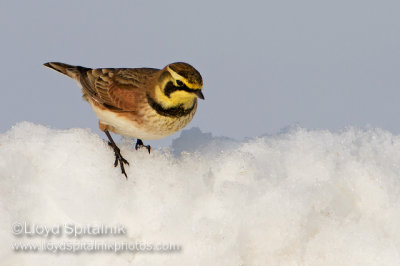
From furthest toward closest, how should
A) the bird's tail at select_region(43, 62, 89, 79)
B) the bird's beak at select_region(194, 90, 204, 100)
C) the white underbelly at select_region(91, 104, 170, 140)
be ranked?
the bird's tail at select_region(43, 62, 89, 79) < the white underbelly at select_region(91, 104, 170, 140) < the bird's beak at select_region(194, 90, 204, 100)

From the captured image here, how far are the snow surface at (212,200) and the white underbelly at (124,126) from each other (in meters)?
0.21

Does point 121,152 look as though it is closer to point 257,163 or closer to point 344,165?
point 257,163

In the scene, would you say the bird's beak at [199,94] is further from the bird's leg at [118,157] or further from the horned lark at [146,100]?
the bird's leg at [118,157]

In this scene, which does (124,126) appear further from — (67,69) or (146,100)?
(67,69)

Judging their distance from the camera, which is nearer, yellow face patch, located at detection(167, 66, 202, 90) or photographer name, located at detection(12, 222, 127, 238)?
photographer name, located at detection(12, 222, 127, 238)

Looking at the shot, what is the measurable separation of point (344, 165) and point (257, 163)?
0.65 meters

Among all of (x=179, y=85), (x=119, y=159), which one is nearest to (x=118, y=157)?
(x=119, y=159)

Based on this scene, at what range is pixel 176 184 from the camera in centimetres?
496

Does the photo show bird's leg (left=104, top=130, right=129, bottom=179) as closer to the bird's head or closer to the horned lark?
the horned lark

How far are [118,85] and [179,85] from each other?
764 mm

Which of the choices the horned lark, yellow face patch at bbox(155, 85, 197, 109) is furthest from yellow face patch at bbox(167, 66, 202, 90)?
yellow face patch at bbox(155, 85, 197, 109)

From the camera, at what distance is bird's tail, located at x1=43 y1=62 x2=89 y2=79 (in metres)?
6.34

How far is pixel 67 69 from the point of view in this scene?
6.45m

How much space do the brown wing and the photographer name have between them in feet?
3.91
